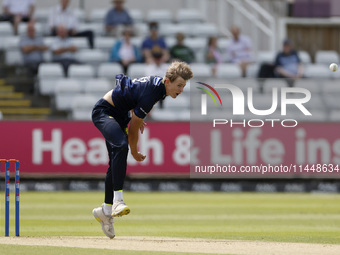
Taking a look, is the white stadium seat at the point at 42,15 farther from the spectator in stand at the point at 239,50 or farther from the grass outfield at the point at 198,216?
the grass outfield at the point at 198,216

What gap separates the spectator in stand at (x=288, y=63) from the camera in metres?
→ 17.6

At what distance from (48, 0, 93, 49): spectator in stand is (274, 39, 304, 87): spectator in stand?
4049 millimetres

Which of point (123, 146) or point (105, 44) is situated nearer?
point (123, 146)

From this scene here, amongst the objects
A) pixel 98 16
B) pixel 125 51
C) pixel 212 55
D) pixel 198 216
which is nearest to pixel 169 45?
pixel 212 55

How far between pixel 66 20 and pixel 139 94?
429 inches

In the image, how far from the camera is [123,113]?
868 centimetres

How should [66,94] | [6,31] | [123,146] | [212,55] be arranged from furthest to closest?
[6,31]
[212,55]
[66,94]
[123,146]

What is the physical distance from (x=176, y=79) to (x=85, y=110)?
832cm

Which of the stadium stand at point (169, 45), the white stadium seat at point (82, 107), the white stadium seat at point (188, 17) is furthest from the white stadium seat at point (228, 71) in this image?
the white stadium seat at point (188, 17)

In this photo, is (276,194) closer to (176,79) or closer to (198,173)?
(198,173)

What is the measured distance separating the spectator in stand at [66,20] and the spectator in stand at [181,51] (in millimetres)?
1969

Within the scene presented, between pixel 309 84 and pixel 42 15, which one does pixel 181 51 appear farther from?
pixel 42 15

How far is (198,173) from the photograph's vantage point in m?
16.3

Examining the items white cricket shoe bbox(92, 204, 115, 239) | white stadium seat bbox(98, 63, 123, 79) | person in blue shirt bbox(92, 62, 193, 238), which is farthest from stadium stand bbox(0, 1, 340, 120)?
white cricket shoe bbox(92, 204, 115, 239)
